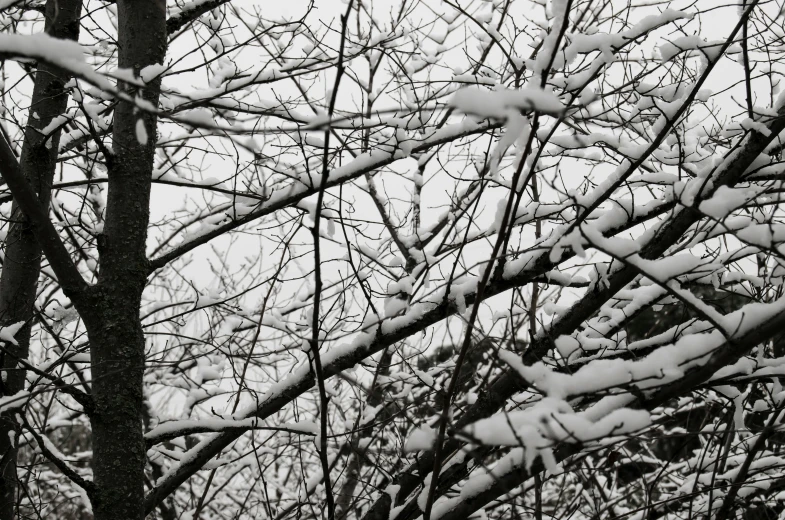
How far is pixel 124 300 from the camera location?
254 centimetres

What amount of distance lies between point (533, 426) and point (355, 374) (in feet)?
14.1

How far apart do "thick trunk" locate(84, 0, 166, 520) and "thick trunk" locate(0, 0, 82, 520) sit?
0.74 m

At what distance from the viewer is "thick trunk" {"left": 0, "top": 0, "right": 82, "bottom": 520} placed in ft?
10.7

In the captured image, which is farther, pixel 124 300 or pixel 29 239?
pixel 29 239

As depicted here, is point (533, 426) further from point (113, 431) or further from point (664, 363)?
point (113, 431)

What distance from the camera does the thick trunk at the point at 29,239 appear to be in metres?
3.27

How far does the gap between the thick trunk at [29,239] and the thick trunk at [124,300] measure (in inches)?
29.1

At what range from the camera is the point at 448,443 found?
6.45 feet

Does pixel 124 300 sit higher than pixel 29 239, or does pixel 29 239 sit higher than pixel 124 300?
pixel 29 239

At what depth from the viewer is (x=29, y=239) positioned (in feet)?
11.4

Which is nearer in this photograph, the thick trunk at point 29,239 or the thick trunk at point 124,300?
the thick trunk at point 124,300

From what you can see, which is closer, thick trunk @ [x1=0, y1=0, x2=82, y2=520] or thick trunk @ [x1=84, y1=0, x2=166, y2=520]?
thick trunk @ [x1=84, y1=0, x2=166, y2=520]

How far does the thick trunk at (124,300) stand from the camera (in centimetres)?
239

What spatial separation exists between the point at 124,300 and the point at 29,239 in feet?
4.50
